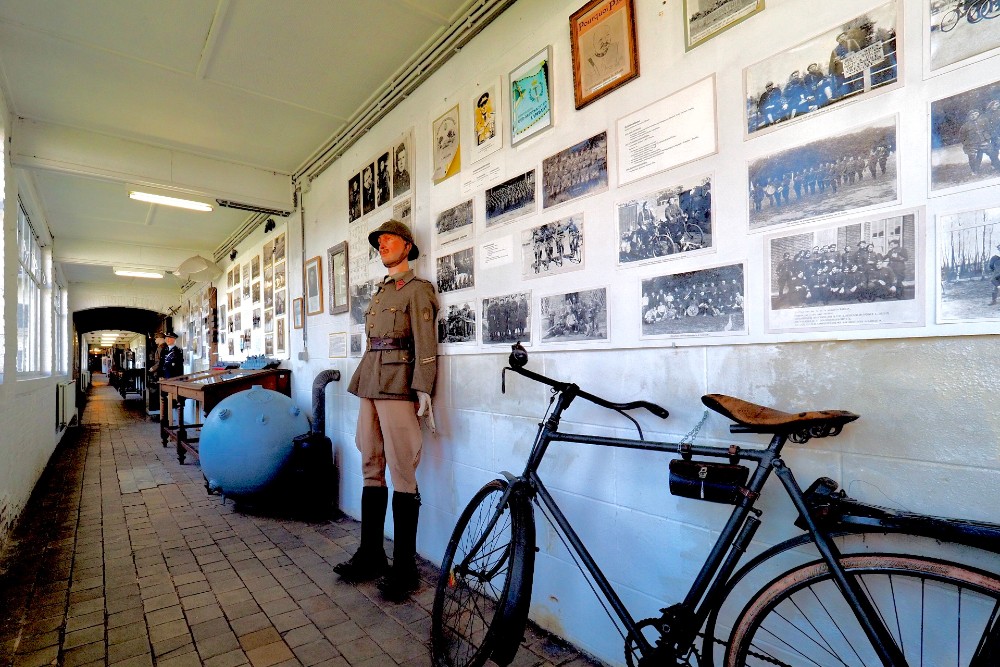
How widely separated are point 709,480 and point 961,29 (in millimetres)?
1221

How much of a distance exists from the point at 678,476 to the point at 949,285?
0.79 m

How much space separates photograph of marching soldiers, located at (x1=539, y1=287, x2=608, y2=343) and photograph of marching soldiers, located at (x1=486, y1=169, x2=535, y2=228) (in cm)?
45

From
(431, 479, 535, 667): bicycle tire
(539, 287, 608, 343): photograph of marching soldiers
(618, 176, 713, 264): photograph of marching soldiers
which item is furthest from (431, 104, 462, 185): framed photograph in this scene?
(431, 479, 535, 667): bicycle tire

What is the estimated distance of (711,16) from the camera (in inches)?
62.4

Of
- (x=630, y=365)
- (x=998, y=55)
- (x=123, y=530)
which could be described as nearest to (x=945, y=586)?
(x=630, y=365)

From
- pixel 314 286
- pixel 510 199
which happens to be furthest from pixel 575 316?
pixel 314 286

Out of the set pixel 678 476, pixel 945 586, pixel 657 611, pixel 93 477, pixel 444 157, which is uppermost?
pixel 444 157

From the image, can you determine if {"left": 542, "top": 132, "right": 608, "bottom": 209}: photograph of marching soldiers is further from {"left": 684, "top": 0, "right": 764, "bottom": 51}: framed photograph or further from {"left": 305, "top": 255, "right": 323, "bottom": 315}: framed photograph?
{"left": 305, "top": 255, "right": 323, "bottom": 315}: framed photograph

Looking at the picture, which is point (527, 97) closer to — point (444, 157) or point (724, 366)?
point (444, 157)

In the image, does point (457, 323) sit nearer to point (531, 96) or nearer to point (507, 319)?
point (507, 319)

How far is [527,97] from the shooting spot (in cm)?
226

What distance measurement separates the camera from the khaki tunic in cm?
260

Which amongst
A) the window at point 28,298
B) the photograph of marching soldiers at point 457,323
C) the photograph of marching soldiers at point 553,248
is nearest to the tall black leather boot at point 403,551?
the photograph of marching soldiers at point 457,323

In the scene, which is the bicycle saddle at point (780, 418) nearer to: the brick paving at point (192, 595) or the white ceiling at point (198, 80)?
the brick paving at point (192, 595)
